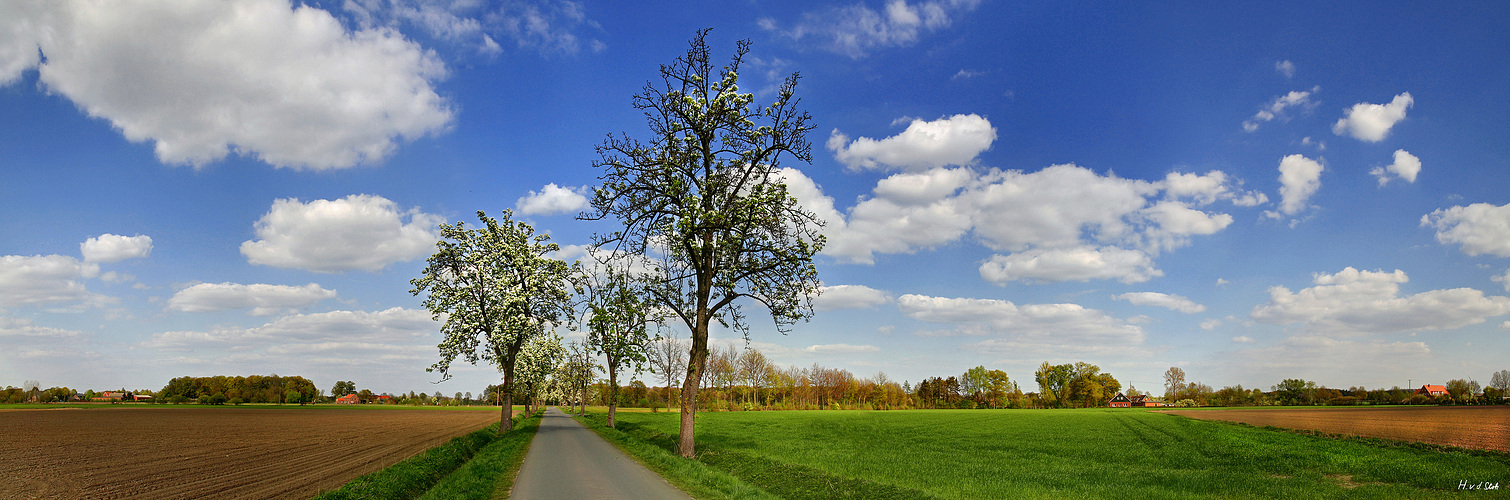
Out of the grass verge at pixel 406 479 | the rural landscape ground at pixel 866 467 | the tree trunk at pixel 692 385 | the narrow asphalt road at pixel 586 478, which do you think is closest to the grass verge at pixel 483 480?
the rural landscape ground at pixel 866 467

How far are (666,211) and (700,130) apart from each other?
272cm

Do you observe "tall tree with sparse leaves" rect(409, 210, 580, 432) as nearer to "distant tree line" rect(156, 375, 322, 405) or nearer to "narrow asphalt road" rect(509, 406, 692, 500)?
"narrow asphalt road" rect(509, 406, 692, 500)

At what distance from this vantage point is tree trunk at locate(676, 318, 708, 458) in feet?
63.3

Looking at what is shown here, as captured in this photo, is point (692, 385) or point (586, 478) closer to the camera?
point (586, 478)

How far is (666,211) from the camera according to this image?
19562 millimetres

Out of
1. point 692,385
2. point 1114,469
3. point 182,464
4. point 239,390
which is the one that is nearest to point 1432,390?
point 1114,469

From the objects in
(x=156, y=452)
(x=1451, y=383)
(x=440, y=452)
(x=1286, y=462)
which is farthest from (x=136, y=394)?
(x=1451, y=383)

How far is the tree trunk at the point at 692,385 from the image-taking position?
63.3 feet

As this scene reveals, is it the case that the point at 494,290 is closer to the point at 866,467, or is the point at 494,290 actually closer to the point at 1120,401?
the point at 866,467

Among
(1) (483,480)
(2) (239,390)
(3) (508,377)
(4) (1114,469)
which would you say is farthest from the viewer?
(2) (239,390)

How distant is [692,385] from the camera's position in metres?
19.3

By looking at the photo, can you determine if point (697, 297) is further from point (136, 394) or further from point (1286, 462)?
point (136, 394)

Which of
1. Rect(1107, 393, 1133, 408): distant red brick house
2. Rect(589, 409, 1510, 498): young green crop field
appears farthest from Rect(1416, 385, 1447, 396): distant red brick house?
Rect(589, 409, 1510, 498): young green crop field

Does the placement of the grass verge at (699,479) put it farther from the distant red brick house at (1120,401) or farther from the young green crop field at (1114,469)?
the distant red brick house at (1120,401)
